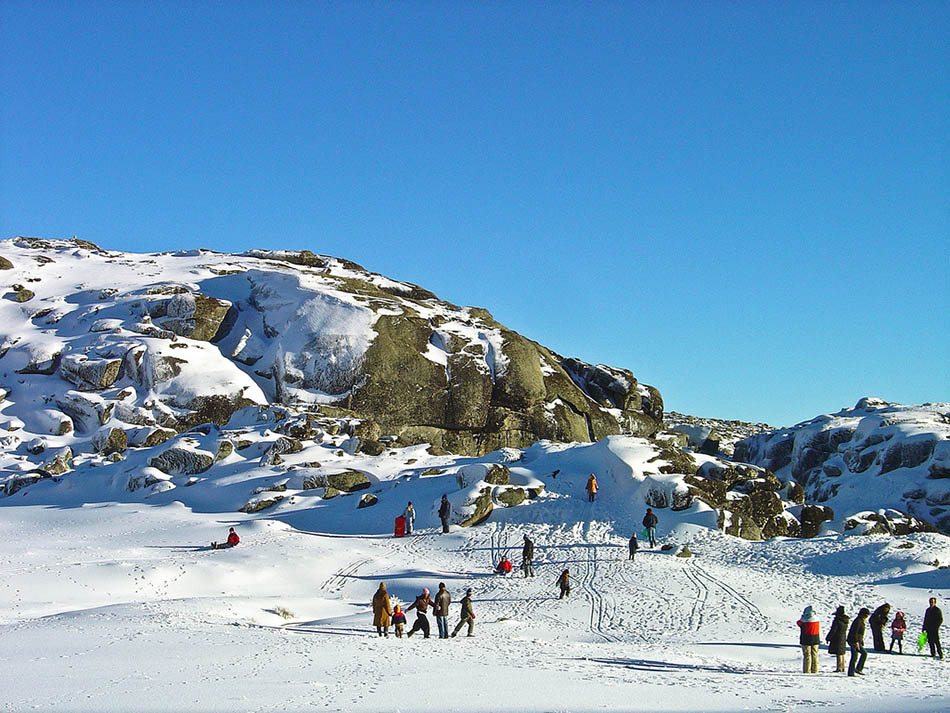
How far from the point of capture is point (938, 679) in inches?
640

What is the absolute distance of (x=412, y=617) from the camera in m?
24.8

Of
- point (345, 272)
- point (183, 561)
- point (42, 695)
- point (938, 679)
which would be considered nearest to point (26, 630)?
point (42, 695)

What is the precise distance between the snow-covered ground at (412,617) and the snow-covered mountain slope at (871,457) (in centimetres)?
2367

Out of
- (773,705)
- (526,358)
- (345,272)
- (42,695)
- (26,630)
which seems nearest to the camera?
(42,695)

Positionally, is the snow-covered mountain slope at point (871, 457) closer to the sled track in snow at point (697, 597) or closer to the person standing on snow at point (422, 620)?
the sled track in snow at point (697, 597)

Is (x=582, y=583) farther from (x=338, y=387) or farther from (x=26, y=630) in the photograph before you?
(x=338, y=387)

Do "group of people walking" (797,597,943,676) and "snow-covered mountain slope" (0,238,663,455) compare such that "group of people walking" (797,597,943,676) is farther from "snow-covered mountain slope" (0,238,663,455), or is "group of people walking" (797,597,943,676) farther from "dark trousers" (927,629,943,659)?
"snow-covered mountain slope" (0,238,663,455)

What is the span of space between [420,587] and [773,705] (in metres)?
17.7

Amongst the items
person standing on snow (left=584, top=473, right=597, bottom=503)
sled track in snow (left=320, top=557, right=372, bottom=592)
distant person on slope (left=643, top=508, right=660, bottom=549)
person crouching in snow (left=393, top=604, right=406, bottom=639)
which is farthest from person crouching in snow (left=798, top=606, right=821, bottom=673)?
person standing on snow (left=584, top=473, right=597, bottom=503)

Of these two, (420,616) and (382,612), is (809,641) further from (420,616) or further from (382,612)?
(382,612)

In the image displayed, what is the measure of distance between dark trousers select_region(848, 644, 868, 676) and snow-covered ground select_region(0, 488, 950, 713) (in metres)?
0.24

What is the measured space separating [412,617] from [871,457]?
2135 inches

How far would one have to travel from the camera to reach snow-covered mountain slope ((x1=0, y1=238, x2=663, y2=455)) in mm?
58125

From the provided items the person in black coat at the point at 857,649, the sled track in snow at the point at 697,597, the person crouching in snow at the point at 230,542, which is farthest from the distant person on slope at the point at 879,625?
the person crouching in snow at the point at 230,542
